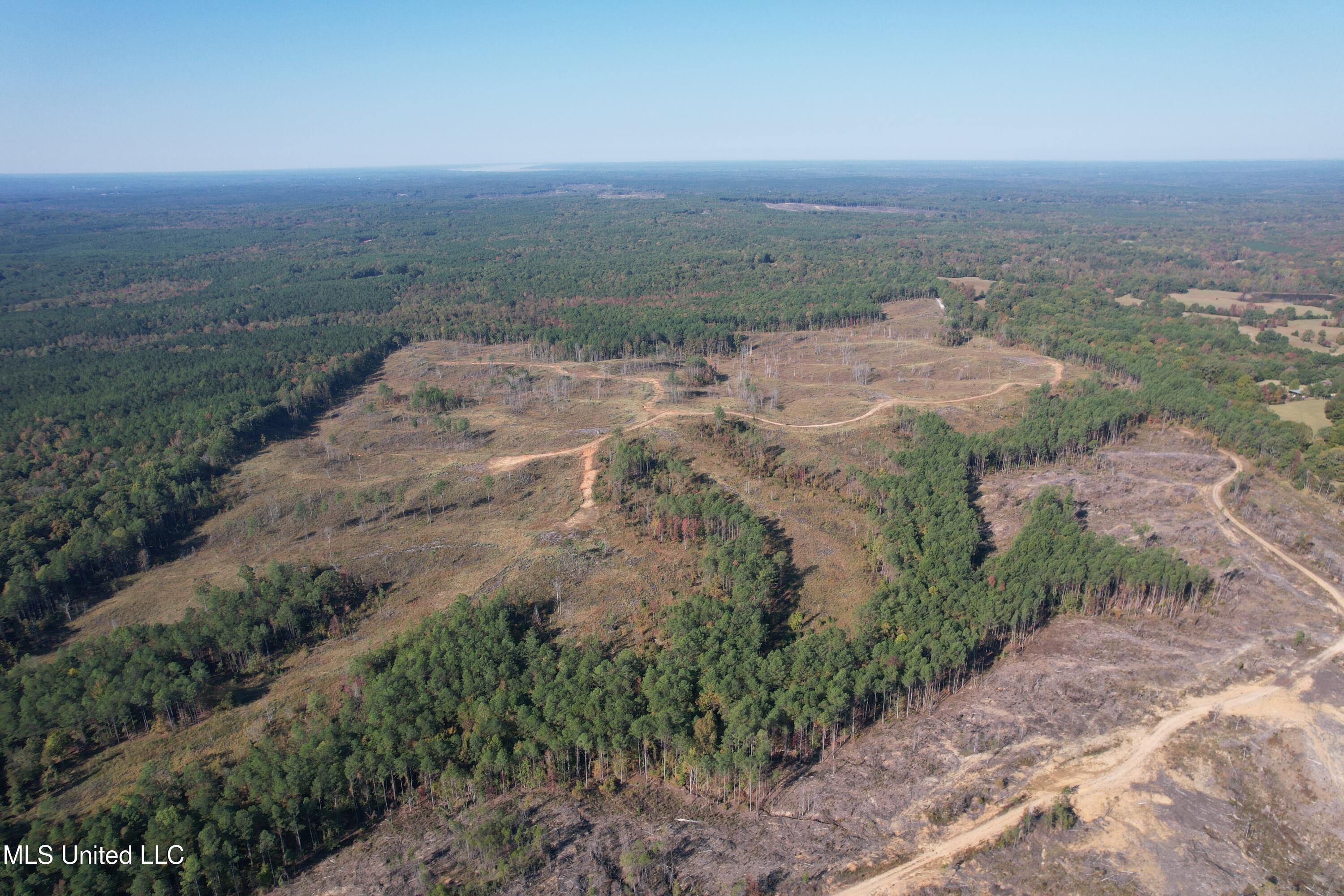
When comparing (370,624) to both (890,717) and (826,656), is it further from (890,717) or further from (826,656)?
(890,717)

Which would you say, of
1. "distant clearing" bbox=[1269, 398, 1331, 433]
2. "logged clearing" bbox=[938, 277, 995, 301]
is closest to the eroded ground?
"distant clearing" bbox=[1269, 398, 1331, 433]

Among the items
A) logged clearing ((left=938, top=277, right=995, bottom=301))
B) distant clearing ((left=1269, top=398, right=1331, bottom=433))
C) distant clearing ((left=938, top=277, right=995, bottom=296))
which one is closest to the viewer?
distant clearing ((left=1269, top=398, right=1331, bottom=433))

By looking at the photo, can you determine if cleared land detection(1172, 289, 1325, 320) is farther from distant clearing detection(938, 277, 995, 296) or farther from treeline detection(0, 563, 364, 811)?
treeline detection(0, 563, 364, 811)

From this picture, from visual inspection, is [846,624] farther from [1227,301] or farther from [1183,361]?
[1227,301]

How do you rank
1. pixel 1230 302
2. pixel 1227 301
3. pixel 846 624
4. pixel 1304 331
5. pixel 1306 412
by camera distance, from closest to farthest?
1. pixel 846 624
2. pixel 1306 412
3. pixel 1304 331
4. pixel 1230 302
5. pixel 1227 301

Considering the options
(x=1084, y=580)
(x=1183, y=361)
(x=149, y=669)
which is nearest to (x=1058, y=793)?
(x=1084, y=580)

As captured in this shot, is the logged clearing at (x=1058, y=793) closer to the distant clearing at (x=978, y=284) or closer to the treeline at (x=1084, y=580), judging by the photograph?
the treeline at (x=1084, y=580)
